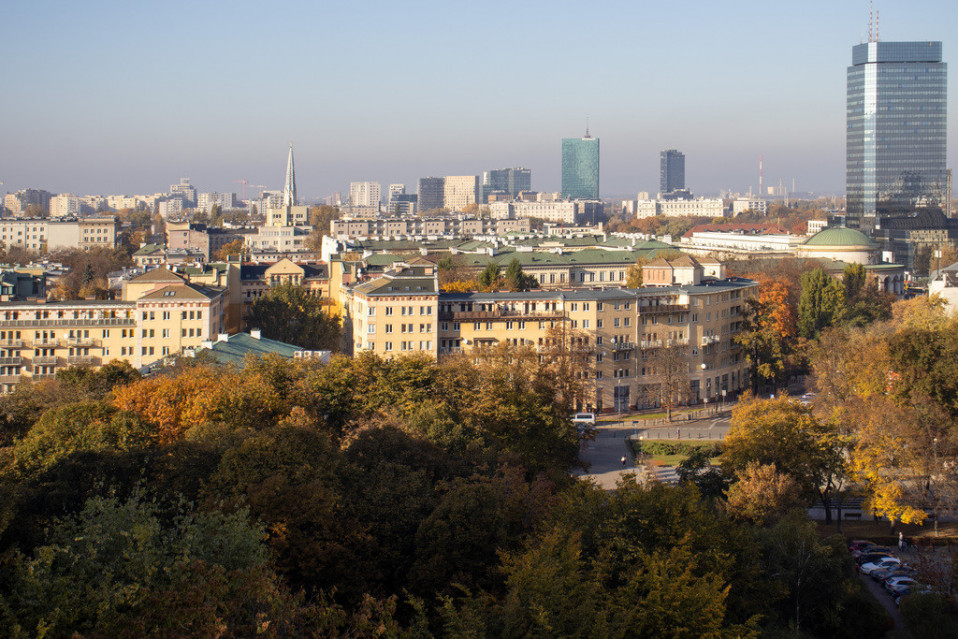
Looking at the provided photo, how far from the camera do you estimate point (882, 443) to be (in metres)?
30.0

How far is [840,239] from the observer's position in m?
79.6

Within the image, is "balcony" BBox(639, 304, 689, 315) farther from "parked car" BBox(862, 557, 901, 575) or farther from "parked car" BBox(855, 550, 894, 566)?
"parked car" BBox(862, 557, 901, 575)

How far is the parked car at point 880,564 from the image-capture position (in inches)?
1018

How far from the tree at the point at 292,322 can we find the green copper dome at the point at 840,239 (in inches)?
1739

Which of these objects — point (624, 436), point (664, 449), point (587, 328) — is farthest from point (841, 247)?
point (664, 449)

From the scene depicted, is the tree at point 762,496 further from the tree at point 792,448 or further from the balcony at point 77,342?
the balcony at point 77,342

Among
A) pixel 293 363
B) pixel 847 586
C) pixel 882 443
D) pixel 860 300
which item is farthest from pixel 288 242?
pixel 847 586

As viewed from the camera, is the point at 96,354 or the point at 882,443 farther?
the point at 96,354

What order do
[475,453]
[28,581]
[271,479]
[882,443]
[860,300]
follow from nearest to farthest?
[28,581]
[271,479]
[475,453]
[882,443]
[860,300]

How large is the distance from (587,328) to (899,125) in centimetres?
8375

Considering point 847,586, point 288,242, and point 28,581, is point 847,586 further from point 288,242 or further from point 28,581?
point 288,242

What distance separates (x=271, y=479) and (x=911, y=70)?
11327 centimetres

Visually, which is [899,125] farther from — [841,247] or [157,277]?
[157,277]

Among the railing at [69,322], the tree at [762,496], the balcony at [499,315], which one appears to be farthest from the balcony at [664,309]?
the railing at [69,322]
